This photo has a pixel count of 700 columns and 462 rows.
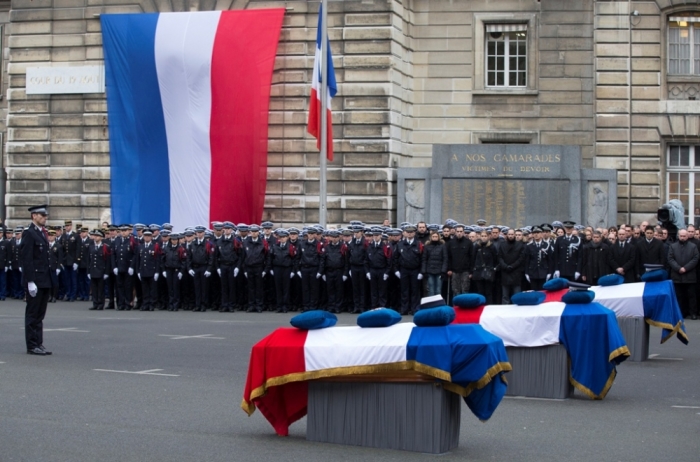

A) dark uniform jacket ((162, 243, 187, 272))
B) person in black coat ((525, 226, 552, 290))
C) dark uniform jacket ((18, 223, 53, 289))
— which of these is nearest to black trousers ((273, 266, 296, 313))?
dark uniform jacket ((162, 243, 187, 272))

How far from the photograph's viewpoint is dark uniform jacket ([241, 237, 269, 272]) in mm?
23703

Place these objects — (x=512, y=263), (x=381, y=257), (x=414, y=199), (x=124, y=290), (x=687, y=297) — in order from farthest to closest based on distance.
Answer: (x=414, y=199) → (x=124, y=290) → (x=381, y=257) → (x=512, y=263) → (x=687, y=297)

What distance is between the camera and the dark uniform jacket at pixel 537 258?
2242 centimetres

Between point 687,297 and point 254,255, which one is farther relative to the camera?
point 254,255

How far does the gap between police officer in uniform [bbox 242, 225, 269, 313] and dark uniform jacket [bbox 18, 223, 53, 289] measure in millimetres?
8452

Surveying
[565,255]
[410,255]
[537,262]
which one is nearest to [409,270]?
[410,255]

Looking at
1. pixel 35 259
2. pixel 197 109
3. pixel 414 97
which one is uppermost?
pixel 414 97

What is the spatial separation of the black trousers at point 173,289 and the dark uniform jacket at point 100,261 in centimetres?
131

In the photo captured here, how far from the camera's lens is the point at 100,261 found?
2445cm

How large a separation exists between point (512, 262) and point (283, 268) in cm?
471

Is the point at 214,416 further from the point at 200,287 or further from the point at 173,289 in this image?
the point at 173,289

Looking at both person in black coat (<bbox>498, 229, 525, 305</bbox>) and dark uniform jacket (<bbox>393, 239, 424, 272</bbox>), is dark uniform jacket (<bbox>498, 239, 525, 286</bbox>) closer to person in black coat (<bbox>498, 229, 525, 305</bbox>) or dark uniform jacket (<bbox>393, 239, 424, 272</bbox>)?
person in black coat (<bbox>498, 229, 525, 305</bbox>)

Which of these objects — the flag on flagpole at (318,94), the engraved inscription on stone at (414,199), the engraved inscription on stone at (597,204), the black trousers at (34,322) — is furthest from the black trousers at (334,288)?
the black trousers at (34,322)

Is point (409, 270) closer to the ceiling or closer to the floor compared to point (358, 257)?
closer to the floor
